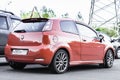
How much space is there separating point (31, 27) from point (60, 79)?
80.1 inches

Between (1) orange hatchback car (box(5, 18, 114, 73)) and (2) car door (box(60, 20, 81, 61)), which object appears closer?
(1) orange hatchback car (box(5, 18, 114, 73))

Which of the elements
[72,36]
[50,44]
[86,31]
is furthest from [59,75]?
[86,31]

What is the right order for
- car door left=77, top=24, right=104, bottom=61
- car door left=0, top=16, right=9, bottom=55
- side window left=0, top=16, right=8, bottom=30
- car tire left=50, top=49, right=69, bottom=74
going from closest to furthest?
car tire left=50, top=49, right=69, bottom=74 < car door left=77, top=24, right=104, bottom=61 < car door left=0, top=16, right=9, bottom=55 < side window left=0, top=16, right=8, bottom=30

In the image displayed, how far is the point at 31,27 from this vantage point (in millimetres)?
11867

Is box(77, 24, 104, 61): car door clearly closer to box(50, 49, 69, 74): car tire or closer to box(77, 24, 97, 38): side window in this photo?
box(77, 24, 97, 38): side window

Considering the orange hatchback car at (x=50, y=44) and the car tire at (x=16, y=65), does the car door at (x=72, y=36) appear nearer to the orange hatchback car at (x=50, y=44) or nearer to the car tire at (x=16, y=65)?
the orange hatchback car at (x=50, y=44)

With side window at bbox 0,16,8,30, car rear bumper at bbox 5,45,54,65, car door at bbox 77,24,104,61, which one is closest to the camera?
car rear bumper at bbox 5,45,54,65

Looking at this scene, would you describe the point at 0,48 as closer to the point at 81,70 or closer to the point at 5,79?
the point at 81,70

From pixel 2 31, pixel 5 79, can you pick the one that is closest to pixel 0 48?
pixel 2 31

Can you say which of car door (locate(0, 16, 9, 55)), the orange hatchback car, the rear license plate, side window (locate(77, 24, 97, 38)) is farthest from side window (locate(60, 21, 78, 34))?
car door (locate(0, 16, 9, 55))

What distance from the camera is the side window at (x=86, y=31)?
41.9ft

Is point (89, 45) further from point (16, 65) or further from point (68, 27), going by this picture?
point (16, 65)

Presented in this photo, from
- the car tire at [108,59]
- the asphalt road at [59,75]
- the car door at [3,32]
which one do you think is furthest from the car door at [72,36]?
the car door at [3,32]

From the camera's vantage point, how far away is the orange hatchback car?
37.3 ft
